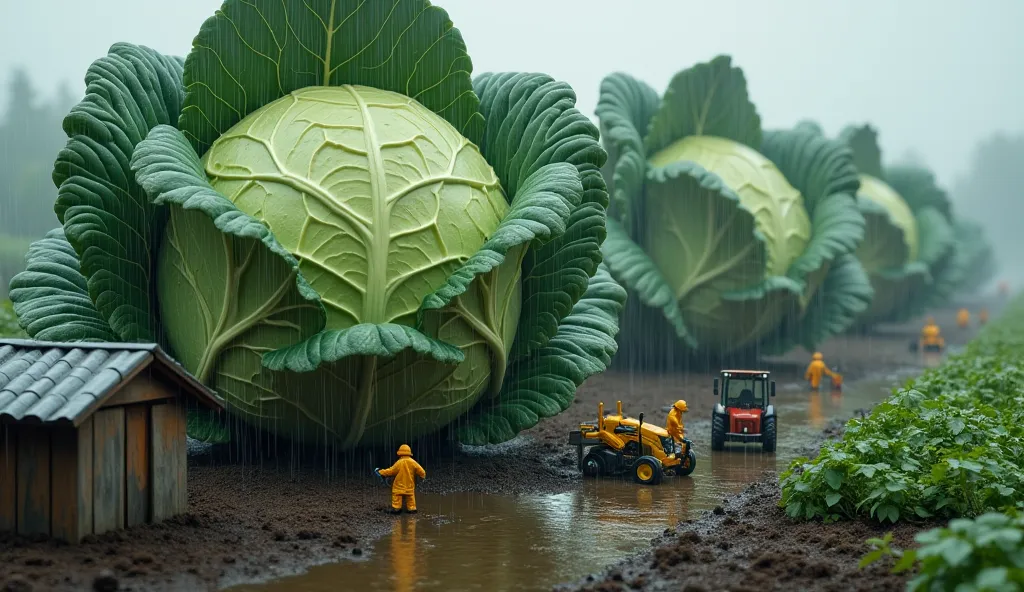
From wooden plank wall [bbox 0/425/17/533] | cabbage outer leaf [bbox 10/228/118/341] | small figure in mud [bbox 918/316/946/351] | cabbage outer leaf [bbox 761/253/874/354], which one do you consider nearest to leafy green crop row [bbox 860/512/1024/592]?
wooden plank wall [bbox 0/425/17/533]

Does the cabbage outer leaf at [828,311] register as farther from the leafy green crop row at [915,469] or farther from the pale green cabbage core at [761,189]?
the leafy green crop row at [915,469]

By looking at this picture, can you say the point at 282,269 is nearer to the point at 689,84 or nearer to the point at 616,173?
the point at 616,173

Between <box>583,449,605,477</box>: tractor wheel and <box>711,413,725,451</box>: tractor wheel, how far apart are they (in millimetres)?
2177

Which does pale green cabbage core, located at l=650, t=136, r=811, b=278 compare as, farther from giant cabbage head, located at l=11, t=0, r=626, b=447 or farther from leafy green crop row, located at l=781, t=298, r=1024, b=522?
leafy green crop row, located at l=781, t=298, r=1024, b=522

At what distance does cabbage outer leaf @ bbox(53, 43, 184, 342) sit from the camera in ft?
29.3

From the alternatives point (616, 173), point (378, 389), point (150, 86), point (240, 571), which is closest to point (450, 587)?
point (240, 571)

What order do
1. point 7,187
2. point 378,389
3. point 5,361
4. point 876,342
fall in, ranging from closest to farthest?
point 5,361, point 378,389, point 876,342, point 7,187

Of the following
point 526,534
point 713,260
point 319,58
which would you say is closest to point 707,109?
point 713,260

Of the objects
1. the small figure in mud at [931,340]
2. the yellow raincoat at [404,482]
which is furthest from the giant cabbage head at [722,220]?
the yellow raincoat at [404,482]

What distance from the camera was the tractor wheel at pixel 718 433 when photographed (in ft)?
39.3

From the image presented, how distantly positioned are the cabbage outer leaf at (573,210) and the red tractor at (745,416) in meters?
2.89

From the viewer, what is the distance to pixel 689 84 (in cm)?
1903

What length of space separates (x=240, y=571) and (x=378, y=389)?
8.78 ft

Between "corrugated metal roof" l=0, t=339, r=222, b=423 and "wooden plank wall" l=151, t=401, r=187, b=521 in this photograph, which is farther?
"wooden plank wall" l=151, t=401, r=187, b=521
